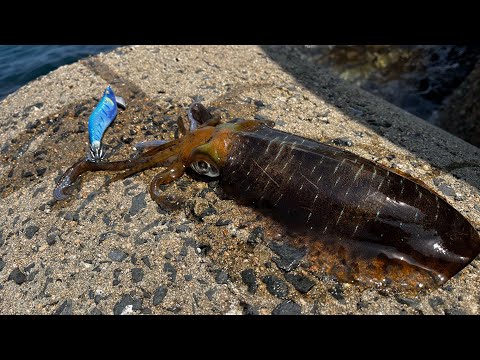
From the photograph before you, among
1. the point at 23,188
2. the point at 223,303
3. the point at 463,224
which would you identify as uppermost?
the point at 463,224

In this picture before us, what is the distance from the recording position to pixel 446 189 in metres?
4.92

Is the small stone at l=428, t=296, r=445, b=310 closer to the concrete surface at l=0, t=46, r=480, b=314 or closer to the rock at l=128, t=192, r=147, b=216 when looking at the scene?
the concrete surface at l=0, t=46, r=480, b=314

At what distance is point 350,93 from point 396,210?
13.1 ft

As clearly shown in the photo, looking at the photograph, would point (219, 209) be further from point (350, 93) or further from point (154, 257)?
point (350, 93)

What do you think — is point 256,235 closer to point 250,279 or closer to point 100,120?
point 250,279

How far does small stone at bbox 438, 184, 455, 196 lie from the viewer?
4852mm

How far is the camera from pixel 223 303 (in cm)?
388

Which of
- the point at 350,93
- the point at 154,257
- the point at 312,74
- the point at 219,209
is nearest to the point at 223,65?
the point at 312,74

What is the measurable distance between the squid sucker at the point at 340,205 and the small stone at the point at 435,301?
11 cm

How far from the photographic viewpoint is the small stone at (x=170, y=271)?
4148 mm

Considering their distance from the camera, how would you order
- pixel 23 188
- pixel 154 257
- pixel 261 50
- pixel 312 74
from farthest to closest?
pixel 261 50
pixel 312 74
pixel 23 188
pixel 154 257

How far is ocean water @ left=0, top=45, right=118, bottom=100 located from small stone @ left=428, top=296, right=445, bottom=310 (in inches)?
359

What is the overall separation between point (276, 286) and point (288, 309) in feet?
0.88

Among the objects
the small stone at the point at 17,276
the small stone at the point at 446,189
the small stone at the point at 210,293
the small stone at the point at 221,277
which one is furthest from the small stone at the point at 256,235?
the small stone at the point at 17,276
